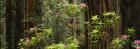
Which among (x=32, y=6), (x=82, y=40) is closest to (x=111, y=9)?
(x=82, y=40)

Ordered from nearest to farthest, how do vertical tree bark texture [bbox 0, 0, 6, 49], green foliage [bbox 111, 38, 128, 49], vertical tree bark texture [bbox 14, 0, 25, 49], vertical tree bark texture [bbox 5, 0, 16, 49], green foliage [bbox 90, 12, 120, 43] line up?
green foliage [bbox 111, 38, 128, 49], green foliage [bbox 90, 12, 120, 43], vertical tree bark texture [bbox 0, 0, 6, 49], vertical tree bark texture [bbox 14, 0, 25, 49], vertical tree bark texture [bbox 5, 0, 16, 49]

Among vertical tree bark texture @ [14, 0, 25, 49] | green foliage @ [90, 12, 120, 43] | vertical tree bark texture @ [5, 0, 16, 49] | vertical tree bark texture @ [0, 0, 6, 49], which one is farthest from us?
vertical tree bark texture @ [5, 0, 16, 49]

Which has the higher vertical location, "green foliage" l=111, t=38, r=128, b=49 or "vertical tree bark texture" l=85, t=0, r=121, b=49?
"vertical tree bark texture" l=85, t=0, r=121, b=49

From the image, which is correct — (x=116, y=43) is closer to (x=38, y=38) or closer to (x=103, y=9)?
(x=103, y=9)

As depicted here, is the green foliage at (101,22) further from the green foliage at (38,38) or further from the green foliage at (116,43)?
the green foliage at (38,38)

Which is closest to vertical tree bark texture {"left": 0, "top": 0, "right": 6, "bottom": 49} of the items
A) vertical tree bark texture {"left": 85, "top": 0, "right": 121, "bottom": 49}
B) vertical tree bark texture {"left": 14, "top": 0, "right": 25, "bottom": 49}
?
vertical tree bark texture {"left": 14, "top": 0, "right": 25, "bottom": 49}

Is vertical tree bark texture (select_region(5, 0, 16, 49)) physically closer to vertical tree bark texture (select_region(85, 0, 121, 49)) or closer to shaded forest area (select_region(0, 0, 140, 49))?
shaded forest area (select_region(0, 0, 140, 49))

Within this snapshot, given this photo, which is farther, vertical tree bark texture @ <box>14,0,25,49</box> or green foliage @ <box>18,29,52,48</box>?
vertical tree bark texture @ <box>14,0,25,49</box>

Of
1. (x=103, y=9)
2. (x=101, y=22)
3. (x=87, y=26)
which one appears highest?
(x=103, y=9)

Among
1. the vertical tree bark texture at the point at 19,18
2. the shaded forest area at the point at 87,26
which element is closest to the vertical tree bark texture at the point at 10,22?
the vertical tree bark texture at the point at 19,18

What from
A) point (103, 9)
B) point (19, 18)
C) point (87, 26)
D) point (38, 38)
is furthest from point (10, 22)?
point (103, 9)

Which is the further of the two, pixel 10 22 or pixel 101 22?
pixel 10 22

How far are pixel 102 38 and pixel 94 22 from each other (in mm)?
330

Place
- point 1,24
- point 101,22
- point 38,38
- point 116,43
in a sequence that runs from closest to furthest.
A: point 116,43 < point 101,22 < point 38,38 < point 1,24
